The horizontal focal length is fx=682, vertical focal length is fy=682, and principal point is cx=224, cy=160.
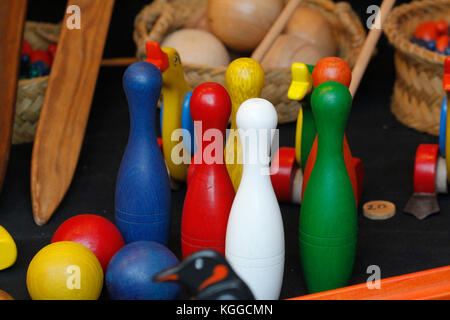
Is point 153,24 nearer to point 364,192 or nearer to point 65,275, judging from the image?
point 364,192

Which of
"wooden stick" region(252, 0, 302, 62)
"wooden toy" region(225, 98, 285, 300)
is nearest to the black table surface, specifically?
"wooden toy" region(225, 98, 285, 300)

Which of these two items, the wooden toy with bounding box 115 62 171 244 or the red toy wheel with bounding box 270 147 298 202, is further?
the red toy wheel with bounding box 270 147 298 202

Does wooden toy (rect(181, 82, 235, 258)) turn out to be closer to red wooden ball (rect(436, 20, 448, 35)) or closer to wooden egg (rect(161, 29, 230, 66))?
wooden egg (rect(161, 29, 230, 66))

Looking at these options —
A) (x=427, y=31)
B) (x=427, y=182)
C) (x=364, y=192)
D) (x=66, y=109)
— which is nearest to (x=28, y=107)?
(x=66, y=109)

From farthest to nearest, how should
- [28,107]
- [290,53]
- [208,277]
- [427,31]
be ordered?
[427,31] → [290,53] → [28,107] → [208,277]

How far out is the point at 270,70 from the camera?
1.45 meters

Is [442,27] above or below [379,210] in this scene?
above

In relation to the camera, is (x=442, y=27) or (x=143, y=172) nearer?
(x=143, y=172)

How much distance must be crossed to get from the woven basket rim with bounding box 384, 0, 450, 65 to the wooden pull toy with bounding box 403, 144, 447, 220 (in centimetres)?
27

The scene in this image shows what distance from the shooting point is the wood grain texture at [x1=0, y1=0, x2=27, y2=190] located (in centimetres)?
123

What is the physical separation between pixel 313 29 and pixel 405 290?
0.94 metres

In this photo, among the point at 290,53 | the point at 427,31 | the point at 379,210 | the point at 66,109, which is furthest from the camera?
the point at 427,31

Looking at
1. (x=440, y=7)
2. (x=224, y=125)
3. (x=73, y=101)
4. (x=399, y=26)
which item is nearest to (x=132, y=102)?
(x=224, y=125)

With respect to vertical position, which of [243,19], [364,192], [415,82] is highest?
[243,19]
